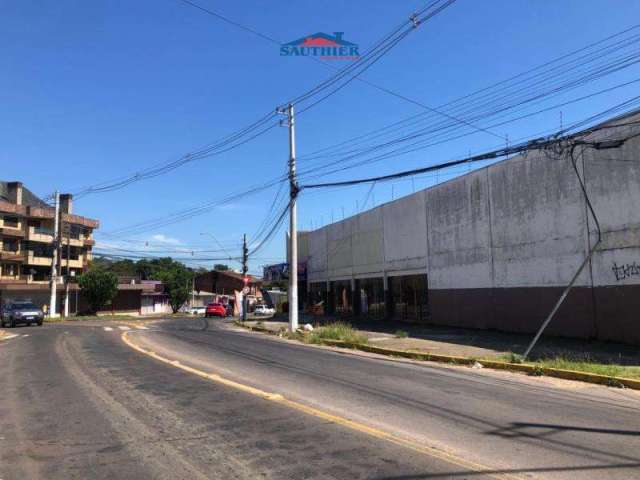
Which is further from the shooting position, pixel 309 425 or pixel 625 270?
pixel 625 270

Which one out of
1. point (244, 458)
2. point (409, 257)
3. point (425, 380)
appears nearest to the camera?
point (244, 458)

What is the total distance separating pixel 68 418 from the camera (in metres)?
8.23

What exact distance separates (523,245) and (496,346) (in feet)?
17.1

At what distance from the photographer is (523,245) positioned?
Answer: 22.3 metres

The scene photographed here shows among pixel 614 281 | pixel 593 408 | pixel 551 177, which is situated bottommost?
pixel 593 408

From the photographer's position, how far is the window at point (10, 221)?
67.1 metres

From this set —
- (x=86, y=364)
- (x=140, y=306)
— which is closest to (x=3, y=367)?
(x=86, y=364)

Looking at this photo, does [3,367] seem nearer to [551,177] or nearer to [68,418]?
[68,418]

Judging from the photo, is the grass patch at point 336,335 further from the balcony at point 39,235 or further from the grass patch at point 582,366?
the balcony at point 39,235

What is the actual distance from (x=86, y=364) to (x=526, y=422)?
10754 mm

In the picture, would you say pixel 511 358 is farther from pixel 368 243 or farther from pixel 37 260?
pixel 37 260

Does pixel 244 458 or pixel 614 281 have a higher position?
pixel 614 281

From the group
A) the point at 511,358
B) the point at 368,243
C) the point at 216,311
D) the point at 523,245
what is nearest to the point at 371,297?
the point at 368,243

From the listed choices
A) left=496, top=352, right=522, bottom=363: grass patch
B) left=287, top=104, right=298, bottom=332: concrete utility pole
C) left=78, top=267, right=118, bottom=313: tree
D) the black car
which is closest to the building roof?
left=78, top=267, right=118, bottom=313: tree
